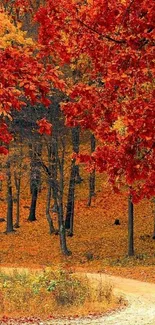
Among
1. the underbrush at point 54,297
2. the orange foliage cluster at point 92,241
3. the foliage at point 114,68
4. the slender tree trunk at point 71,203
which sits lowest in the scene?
the orange foliage cluster at point 92,241

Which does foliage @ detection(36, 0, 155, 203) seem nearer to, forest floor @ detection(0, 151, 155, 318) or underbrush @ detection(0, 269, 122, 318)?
underbrush @ detection(0, 269, 122, 318)

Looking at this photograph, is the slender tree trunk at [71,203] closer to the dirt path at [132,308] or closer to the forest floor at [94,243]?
the forest floor at [94,243]

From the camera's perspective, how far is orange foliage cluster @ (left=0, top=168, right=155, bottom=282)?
30266 mm

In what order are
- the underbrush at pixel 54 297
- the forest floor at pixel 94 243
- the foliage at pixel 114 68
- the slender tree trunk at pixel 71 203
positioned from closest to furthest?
the foliage at pixel 114 68, the underbrush at pixel 54 297, the forest floor at pixel 94 243, the slender tree trunk at pixel 71 203

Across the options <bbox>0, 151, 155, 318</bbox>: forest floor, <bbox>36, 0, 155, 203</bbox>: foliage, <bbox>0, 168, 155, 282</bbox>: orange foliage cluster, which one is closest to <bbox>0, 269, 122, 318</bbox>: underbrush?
<bbox>0, 151, 155, 318</bbox>: forest floor

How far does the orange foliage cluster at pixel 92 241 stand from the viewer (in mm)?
30266

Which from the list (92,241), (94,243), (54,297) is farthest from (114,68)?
(92,241)

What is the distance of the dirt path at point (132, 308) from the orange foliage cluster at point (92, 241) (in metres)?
1.78

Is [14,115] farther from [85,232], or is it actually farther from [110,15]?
[110,15]

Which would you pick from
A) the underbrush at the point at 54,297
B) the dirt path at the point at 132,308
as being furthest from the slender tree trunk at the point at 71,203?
the underbrush at the point at 54,297

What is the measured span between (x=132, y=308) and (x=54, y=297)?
2300 mm

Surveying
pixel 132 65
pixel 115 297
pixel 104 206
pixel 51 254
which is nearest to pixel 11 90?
pixel 132 65

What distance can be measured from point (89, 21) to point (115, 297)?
11.3 m

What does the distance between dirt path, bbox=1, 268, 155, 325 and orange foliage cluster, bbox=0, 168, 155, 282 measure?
1778 millimetres
